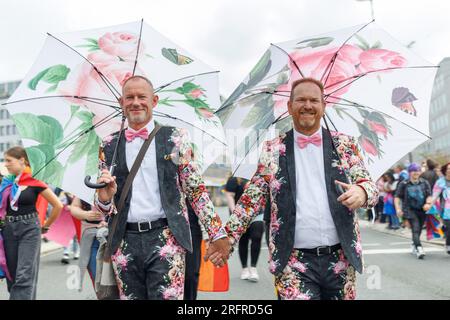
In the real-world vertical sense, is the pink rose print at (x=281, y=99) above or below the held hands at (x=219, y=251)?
above

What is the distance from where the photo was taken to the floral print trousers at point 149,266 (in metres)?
2.93

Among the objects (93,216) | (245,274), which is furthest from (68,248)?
(93,216)

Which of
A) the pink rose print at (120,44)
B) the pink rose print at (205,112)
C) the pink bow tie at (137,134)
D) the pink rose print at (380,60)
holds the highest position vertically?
the pink rose print at (120,44)

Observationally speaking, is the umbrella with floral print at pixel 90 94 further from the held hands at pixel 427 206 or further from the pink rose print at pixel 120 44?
the held hands at pixel 427 206

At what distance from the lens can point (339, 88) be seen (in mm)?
3877

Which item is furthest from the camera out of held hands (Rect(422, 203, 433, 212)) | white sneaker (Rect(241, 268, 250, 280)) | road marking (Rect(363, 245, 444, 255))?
road marking (Rect(363, 245, 444, 255))

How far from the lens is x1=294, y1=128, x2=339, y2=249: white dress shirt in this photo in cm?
289

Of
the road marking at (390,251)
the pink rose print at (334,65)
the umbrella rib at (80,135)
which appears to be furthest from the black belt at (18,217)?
the road marking at (390,251)

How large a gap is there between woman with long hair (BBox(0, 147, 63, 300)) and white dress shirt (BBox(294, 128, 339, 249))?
3278 millimetres

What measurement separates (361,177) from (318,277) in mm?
670

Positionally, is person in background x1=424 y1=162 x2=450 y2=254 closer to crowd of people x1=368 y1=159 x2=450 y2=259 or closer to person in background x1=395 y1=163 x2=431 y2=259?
crowd of people x1=368 y1=159 x2=450 y2=259

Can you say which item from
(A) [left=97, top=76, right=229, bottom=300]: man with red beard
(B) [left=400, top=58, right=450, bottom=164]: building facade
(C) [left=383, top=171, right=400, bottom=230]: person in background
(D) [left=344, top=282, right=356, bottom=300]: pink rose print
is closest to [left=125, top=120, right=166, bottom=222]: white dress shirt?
(A) [left=97, top=76, right=229, bottom=300]: man with red beard

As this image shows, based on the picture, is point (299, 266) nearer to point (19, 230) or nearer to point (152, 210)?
point (152, 210)

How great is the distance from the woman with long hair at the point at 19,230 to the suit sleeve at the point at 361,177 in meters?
3.52
